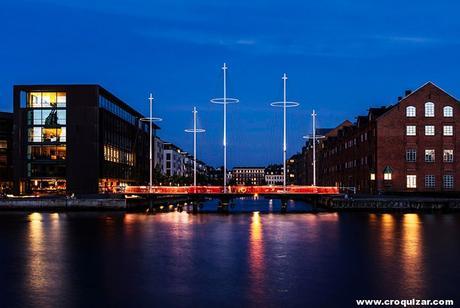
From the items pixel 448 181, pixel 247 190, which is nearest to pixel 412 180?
pixel 448 181

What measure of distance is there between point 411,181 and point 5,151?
Answer: 303 feet

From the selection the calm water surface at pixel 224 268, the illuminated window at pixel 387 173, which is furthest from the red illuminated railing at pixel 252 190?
the calm water surface at pixel 224 268

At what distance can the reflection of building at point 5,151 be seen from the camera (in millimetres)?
140750

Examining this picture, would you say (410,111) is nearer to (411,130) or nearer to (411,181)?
(411,130)

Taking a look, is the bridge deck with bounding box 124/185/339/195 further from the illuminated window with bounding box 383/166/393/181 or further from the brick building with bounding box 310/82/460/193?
the brick building with bounding box 310/82/460/193

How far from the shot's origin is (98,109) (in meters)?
116

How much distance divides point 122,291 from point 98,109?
97.6m

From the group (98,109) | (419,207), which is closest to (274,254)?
(419,207)

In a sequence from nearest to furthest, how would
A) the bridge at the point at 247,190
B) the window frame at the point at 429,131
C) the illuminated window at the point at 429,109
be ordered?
1. the bridge at the point at 247,190
2. the illuminated window at the point at 429,109
3. the window frame at the point at 429,131

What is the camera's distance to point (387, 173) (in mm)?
100938

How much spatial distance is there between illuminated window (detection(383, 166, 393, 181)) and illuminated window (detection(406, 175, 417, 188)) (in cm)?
291

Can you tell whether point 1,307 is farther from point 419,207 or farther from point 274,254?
point 419,207

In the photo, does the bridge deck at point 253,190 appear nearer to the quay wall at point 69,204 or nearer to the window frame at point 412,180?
the quay wall at point 69,204

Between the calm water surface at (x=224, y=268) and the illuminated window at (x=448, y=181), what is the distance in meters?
58.1
